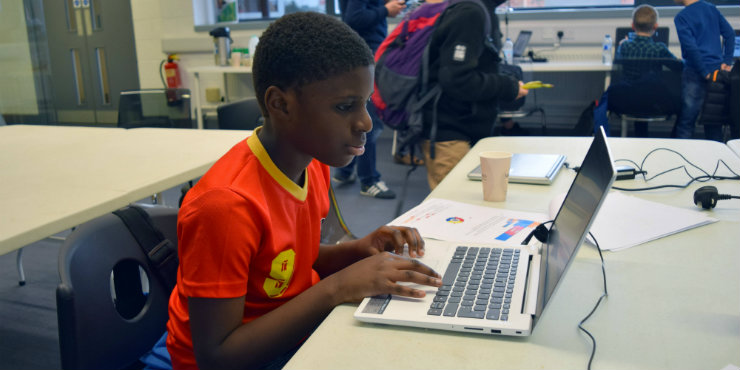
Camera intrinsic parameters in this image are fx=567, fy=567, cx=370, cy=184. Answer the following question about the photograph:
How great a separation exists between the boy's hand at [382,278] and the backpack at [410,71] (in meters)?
1.26

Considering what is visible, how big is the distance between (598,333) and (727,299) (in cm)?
23

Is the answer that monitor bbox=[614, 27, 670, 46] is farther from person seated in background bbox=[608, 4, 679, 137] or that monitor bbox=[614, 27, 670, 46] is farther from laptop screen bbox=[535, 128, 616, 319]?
laptop screen bbox=[535, 128, 616, 319]

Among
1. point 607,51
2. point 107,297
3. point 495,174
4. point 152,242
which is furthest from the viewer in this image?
point 607,51

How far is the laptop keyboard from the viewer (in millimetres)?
724

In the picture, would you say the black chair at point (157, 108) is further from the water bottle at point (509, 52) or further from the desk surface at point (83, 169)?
the water bottle at point (509, 52)

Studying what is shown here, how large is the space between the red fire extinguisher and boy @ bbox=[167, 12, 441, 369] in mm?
5423

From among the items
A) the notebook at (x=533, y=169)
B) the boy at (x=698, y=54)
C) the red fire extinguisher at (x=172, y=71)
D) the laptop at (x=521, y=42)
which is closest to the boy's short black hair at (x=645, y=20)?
the boy at (x=698, y=54)

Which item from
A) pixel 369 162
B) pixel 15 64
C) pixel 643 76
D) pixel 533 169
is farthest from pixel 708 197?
pixel 15 64

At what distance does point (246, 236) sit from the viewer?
0.79 m

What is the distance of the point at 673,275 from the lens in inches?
33.8

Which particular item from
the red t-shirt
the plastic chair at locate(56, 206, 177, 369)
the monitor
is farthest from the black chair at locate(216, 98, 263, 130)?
the monitor

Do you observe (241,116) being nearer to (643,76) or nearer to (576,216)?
(576,216)

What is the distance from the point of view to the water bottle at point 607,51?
4426 mm

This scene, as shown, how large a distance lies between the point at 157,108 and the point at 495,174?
2041mm
